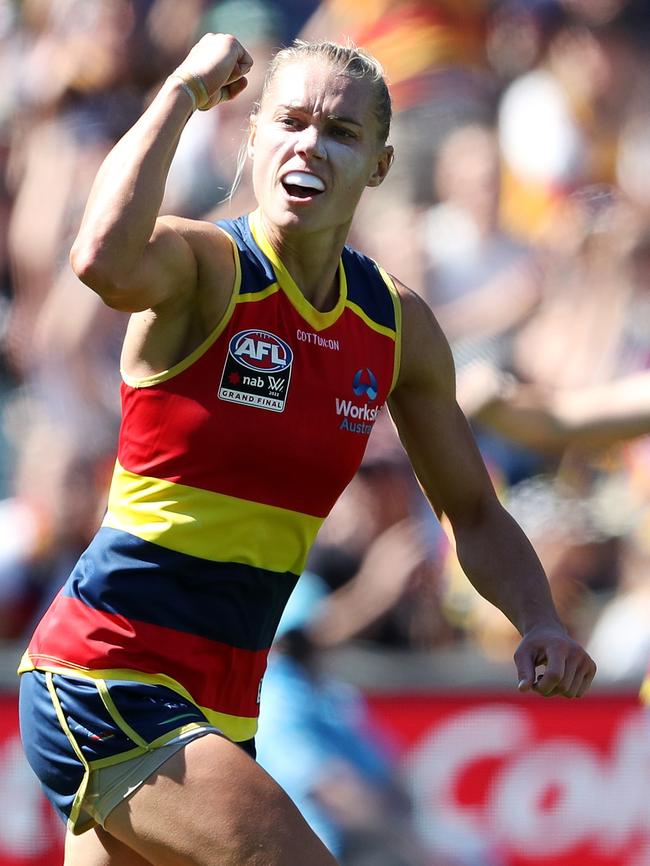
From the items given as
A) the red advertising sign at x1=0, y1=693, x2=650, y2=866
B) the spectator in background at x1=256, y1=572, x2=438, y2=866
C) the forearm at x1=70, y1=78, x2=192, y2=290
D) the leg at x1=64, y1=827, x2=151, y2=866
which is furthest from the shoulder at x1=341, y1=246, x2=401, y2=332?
the red advertising sign at x1=0, y1=693, x2=650, y2=866

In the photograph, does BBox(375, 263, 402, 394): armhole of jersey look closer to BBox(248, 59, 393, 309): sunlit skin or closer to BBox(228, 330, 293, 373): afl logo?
BBox(248, 59, 393, 309): sunlit skin

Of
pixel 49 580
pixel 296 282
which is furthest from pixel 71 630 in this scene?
pixel 49 580

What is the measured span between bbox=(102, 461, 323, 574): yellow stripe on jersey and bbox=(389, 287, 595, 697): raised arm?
1.62ft

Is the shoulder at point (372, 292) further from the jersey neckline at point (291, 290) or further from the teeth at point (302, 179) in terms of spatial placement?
the teeth at point (302, 179)

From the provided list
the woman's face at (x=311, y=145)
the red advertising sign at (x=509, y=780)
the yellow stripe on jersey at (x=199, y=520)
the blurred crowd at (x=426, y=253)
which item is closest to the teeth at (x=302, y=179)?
the woman's face at (x=311, y=145)

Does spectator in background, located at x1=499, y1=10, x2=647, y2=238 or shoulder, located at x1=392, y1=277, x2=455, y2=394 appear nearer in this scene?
shoulder, located at x1=392, y1=277, x2=455, y2=394

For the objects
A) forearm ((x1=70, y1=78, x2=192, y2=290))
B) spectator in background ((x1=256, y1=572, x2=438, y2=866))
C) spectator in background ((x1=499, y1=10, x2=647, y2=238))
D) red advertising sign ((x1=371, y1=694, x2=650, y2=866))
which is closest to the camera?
forearm ((x1=70, y1=78, x2=192, y2=290))

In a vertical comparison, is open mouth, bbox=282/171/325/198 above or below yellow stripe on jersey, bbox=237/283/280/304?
above

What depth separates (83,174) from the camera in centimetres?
644

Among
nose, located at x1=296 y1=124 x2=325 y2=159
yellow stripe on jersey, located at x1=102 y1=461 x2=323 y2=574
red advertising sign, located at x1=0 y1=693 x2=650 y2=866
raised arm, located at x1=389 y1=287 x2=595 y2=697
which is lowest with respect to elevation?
red advertising sign, located at x1=0 y1=693 x2=650 y2=866

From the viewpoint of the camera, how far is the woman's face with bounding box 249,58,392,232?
292cm

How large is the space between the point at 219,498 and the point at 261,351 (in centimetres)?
31

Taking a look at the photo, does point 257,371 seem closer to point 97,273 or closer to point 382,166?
point 97,273

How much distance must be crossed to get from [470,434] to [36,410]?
3.33m
